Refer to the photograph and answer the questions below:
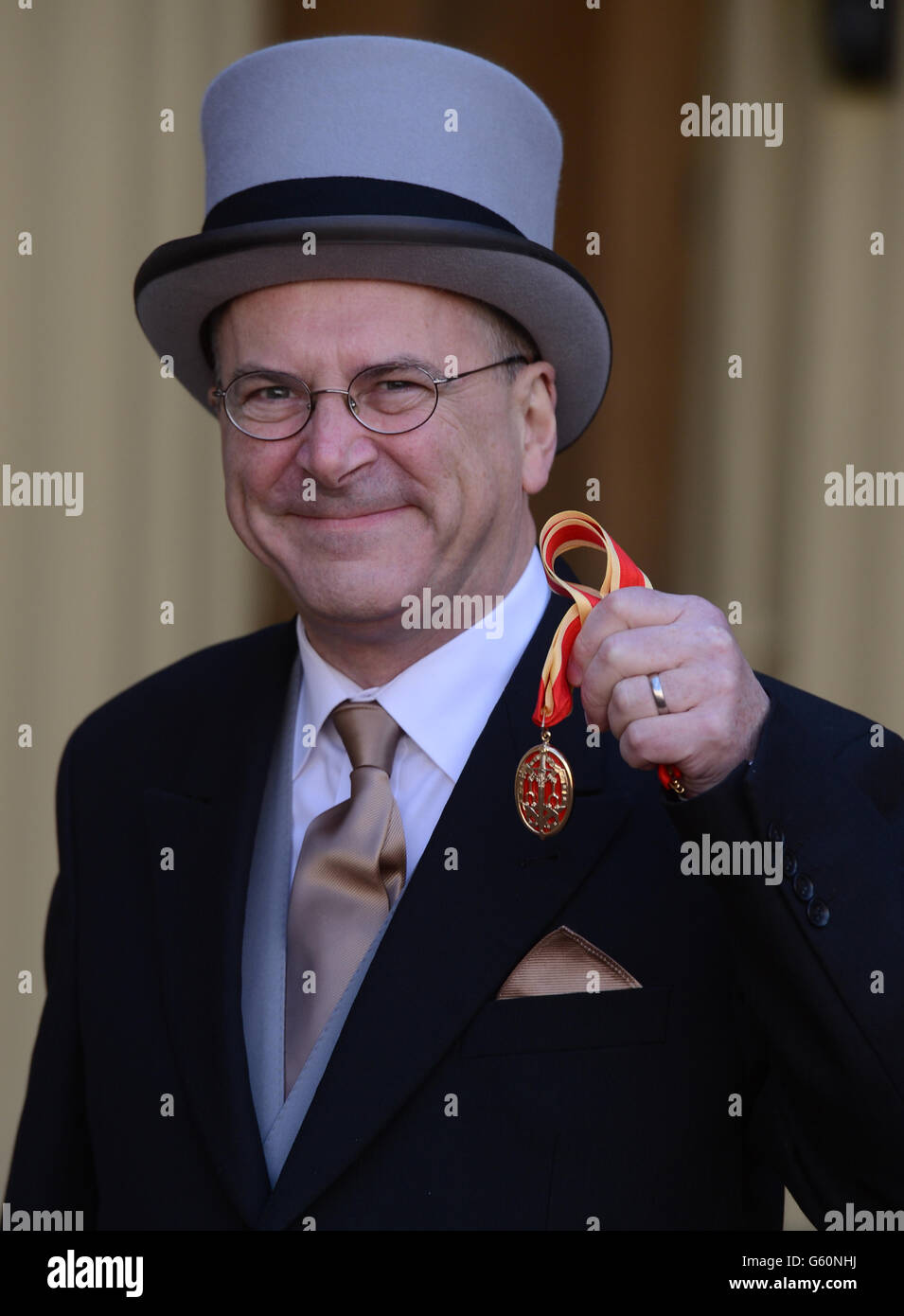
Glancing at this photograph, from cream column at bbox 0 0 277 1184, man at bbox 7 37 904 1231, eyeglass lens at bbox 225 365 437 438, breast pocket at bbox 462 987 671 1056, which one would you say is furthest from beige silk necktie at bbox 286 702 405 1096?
cream column at bbox 0 0 277 1184

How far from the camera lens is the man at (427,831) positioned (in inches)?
49.8

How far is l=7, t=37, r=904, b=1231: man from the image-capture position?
4.15ft

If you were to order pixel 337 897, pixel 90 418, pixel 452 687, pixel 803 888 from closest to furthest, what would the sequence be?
1. pixel 803 888
2. pixel 337 897
3. pixel 452 687
4. pixel 90 418

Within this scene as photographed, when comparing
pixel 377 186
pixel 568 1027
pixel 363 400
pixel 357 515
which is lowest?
pixel 568 1027

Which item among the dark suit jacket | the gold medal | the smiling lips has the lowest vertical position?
the dark suit jacket

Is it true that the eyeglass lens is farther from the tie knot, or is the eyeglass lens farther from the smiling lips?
the tie knot

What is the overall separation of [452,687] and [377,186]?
1.94 ft

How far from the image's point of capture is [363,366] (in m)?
1.61

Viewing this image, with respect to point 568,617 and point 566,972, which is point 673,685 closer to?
point 568,617

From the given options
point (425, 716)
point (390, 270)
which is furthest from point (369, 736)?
point (390, 270)

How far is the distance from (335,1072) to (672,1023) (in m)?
0.35

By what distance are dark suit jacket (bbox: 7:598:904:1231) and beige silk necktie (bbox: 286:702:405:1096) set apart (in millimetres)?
70

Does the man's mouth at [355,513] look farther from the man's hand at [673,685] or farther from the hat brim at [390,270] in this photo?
the man's hand at [673,685]
